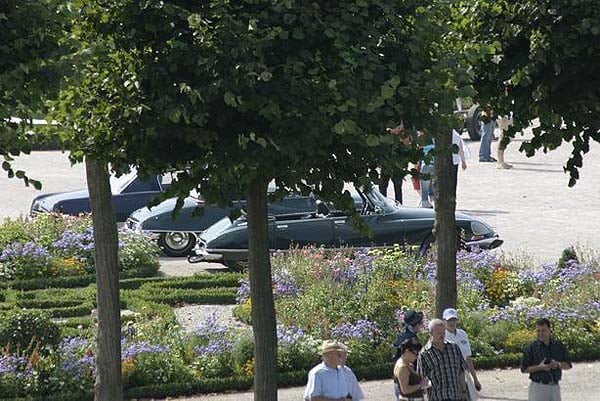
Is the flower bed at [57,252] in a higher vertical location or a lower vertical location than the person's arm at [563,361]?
higher

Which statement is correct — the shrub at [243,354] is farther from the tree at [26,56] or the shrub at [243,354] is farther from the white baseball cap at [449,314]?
the tree at [26,56]

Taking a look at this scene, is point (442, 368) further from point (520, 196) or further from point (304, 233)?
point (520, 196)

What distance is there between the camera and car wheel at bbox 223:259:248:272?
19798 mm

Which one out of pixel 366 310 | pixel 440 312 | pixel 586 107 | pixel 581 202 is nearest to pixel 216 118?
pixel 586 107

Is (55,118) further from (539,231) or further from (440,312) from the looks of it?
(539,231)

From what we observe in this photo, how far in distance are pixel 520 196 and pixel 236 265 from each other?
9819mm

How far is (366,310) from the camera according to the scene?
16.1m

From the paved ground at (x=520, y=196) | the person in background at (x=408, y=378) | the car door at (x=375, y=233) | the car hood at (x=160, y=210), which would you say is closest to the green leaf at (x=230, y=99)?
the person in background at (x=408, y=378)

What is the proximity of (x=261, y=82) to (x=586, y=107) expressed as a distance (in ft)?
10.9

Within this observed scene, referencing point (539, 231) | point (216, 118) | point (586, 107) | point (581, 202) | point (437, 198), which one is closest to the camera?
point (216, 118)

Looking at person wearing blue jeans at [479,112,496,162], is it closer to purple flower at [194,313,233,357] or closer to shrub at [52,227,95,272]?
shrub at [52,227,95,272]

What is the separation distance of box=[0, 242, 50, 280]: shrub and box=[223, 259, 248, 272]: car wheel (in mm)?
2582

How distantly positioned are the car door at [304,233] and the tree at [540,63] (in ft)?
25.6

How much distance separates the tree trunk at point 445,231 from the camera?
13531mm
